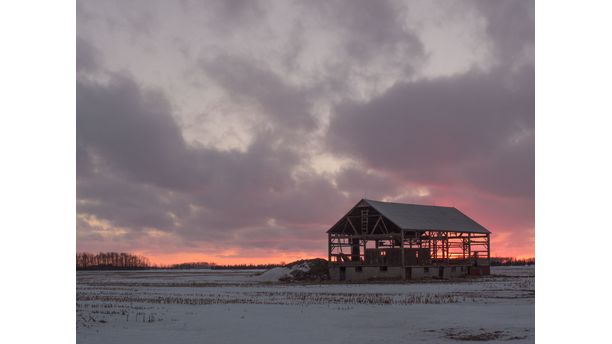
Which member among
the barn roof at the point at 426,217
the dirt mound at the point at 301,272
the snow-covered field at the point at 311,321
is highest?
the barn roof at the point at 426,217

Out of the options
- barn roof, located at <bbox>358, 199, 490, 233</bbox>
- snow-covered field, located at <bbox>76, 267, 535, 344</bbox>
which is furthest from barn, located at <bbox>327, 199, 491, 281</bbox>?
snow-covered field, located at <bbox>76, 267, 535, 344</bbox>

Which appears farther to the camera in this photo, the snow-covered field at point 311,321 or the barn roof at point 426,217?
the barn roof at point 426,217

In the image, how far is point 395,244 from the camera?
230ft

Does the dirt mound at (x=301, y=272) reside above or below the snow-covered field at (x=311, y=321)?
below

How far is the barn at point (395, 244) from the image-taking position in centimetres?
6562

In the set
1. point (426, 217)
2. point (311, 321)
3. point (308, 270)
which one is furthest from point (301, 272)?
point (311, 321)

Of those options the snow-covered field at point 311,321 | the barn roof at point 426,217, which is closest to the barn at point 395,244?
the barn roof at point 426,217

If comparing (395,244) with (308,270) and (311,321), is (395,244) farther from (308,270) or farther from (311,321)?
(311,321)

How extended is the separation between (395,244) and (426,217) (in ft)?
19.4

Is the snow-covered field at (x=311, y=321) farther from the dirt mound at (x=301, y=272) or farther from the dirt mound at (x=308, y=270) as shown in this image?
the dirt mound at (x=301, y=272)
